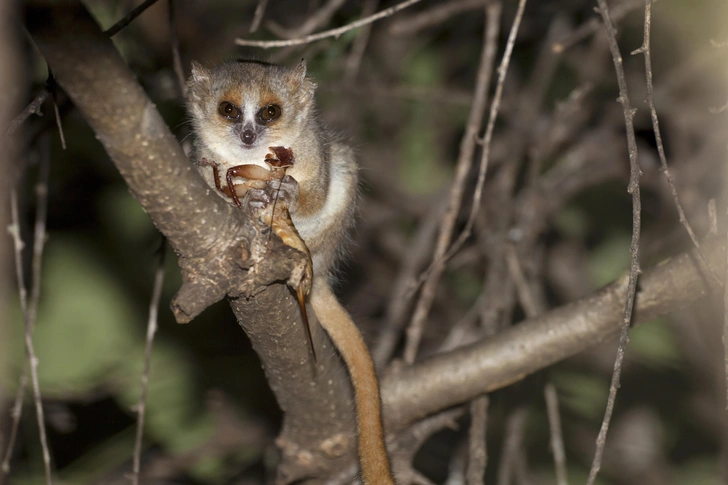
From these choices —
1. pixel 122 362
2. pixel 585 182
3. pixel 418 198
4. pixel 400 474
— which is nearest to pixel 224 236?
pixel 400 474

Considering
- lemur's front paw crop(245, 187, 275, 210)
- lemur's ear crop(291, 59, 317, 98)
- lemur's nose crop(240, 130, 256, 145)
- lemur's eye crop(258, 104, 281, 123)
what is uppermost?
lemur's ear crop(291, 59, 317, 98)

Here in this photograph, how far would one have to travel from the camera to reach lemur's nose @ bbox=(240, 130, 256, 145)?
3027 mm

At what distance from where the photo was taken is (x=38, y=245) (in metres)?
3.12

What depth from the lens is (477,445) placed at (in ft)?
10.5

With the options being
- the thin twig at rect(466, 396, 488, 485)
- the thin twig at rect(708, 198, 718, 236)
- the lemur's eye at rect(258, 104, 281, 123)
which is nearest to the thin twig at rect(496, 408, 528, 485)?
the thin twig at rect(466, 396, 488, 485)

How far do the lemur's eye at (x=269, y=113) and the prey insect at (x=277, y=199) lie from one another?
26 centimetres

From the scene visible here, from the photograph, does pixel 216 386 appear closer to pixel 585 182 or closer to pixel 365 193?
pixel 365 193

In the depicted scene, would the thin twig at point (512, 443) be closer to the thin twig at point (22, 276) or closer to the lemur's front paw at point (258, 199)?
the lemur's front paw at point (258, 199)

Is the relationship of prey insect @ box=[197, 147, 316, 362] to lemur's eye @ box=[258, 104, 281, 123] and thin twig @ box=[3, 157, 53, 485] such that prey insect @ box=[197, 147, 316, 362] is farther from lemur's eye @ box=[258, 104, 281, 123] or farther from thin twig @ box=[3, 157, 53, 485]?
thin twig @ box=[3, 157, 53, 485]

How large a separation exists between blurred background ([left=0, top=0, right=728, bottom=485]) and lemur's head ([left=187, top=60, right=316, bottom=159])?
85 centimetres

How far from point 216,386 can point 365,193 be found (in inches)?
65.7

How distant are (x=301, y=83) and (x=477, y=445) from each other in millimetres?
1649

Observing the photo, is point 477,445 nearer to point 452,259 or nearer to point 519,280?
point 519,280

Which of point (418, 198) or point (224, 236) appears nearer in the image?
point (224, 236)
